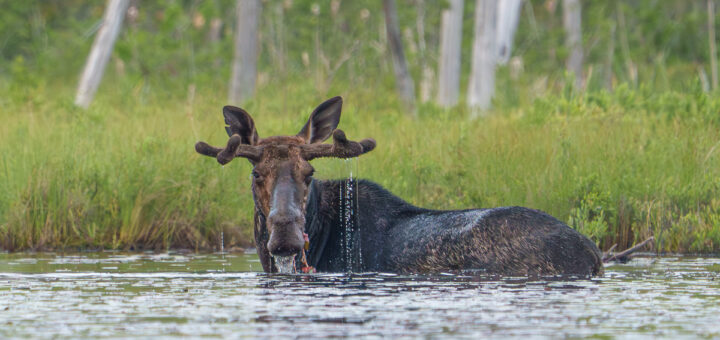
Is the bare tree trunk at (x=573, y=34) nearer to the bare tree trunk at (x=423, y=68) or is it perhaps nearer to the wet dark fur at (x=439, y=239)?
the bare tree trunk at (x=423, y=68)

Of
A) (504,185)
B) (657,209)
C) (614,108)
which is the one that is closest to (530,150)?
(504,185)

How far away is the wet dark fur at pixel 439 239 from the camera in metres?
8.56

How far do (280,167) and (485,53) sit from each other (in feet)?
50.9

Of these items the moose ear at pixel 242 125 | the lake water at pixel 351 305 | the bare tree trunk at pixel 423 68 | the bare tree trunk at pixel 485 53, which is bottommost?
the lake water at pixel 351 305

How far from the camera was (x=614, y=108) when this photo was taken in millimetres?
15641

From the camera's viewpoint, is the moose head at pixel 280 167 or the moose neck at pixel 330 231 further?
the moose neck at pixel 330 231

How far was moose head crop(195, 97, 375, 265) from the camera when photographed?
8.31m

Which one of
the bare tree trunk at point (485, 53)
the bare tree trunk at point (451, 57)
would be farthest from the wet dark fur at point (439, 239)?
the bare tree trunk at point (451, 57)

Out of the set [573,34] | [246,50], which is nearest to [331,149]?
[246,50]

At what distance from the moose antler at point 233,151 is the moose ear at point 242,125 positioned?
0.19 m

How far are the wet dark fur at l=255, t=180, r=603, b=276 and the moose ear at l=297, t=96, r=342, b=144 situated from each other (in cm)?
39

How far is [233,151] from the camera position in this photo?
342 inches

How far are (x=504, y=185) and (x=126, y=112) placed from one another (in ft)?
27.6

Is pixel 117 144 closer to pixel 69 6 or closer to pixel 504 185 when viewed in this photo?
pixel 504 185
